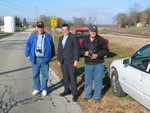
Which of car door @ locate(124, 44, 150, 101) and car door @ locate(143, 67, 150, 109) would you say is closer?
car door @ locate(143, 67, 150, 109)

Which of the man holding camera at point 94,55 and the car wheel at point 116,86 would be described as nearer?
the man holding camera at point 94,55

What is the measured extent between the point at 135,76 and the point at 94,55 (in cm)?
96

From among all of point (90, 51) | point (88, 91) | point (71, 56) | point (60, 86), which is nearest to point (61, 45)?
point (71, 56)

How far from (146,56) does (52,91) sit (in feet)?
8.79

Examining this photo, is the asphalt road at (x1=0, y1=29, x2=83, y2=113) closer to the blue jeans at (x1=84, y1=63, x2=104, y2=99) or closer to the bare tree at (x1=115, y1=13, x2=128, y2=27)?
the blue jeans at (x1=84, y1=63, x2=104, y2=99)

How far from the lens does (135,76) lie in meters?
4.24

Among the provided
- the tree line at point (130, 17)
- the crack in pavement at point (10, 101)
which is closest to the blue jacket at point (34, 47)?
the crack in pavement at point (10, 101)

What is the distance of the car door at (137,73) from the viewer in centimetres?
401

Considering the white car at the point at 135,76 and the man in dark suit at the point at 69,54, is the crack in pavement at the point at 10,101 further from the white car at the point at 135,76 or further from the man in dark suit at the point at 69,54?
the white car at the point at 135,76

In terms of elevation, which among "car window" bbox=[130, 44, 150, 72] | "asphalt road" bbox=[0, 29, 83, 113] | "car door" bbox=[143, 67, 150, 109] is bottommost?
"asphalt road" bbox=[0, 29, 83, 113]

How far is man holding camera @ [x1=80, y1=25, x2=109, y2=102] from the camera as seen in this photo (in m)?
4.66

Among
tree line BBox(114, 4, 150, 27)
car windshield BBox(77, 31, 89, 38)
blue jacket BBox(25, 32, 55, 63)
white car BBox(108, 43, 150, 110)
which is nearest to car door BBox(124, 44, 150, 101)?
white car BBox(108, 43, 150, 110)

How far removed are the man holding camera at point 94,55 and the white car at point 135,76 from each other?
555mm

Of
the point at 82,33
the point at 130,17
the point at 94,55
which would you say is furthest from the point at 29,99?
the point at 130,17
